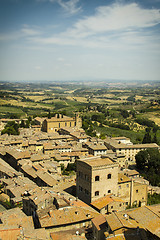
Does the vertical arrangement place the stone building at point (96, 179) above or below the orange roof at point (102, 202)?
above

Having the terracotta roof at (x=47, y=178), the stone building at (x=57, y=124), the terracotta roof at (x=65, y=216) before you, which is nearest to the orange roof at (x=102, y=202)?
the terracotta roof at (x=65, y=216)

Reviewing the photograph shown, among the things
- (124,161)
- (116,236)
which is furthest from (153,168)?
(116,236)

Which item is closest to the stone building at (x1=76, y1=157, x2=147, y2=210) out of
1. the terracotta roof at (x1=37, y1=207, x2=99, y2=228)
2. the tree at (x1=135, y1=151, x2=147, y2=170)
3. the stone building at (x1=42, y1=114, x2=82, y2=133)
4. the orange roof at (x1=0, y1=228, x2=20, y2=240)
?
the terracotta roof at (x1=37, y1=207, x2=99, y2=228)

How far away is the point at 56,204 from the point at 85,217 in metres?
2.11

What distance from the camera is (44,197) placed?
17.6 metres

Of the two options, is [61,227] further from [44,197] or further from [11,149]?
[11,149]

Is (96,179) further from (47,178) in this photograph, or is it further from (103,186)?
(47,178)

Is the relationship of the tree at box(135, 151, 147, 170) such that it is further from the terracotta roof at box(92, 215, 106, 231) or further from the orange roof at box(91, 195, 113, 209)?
the terracotta roof at box(92, 215, 106, 231)

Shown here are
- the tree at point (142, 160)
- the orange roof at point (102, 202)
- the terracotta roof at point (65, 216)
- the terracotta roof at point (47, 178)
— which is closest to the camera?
the terracotta roof at point (65, 216)

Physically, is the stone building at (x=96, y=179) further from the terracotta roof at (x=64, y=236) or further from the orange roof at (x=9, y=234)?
the orange roof at (x=9, y=234)

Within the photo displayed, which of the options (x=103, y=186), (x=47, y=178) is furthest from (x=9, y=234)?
(x=47, y=178)

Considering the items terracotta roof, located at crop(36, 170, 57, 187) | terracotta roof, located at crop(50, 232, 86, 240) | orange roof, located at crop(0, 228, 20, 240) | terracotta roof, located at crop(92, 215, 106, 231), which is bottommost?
terracotta roof, located at crop(50, 232, 86, 240)

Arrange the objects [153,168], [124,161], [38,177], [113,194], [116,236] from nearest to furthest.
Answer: [116,236] → [113,194] → [38,177] → [153,168] → [124,161]

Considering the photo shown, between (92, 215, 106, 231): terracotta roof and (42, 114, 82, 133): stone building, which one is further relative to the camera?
(42, 114, 82, 133): stone building
